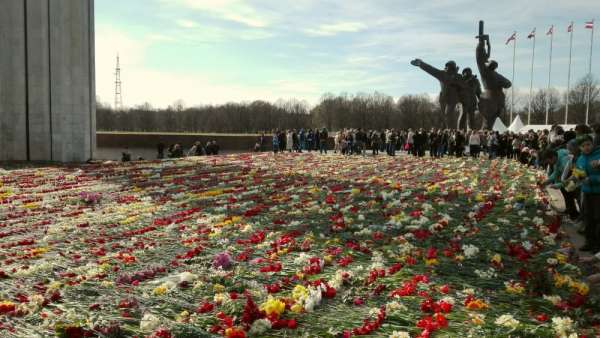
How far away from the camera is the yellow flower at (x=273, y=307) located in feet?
16.9

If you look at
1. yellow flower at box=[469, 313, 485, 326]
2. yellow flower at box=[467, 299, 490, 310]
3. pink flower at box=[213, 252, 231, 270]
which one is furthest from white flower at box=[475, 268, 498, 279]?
pink flower at box=[213, 252, 231, 270]

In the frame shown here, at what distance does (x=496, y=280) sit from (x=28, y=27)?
89.3ft

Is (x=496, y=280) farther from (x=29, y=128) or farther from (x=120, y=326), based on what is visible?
(x=29, y=128)

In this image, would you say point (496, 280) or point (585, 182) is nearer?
point (496, 280)

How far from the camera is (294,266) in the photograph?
697cm

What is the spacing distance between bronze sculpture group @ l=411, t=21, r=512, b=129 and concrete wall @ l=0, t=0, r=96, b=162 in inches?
999

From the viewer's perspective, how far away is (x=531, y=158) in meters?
22.1

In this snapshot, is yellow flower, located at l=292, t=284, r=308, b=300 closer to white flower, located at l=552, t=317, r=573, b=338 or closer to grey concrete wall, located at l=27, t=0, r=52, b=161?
white flower, located at l=552, t=317, r=573, b=338

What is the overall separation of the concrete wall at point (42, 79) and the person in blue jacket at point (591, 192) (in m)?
25.4

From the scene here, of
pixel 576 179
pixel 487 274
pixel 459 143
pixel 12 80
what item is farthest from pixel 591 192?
pixel 12 80

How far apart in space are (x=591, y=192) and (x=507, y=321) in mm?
Answer: 4334

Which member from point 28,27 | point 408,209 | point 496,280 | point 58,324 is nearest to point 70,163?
point 28,27

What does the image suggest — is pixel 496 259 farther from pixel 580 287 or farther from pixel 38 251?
pixel 38 251

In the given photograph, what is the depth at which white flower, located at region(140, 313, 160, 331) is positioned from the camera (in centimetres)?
495
